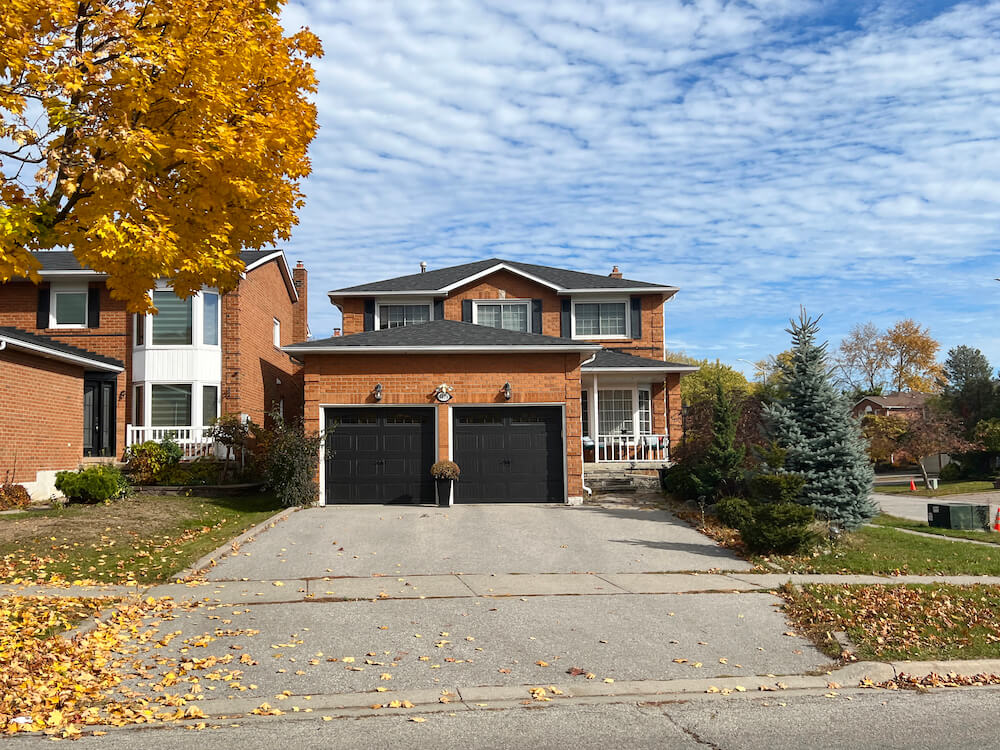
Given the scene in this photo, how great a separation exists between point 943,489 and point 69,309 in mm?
34868

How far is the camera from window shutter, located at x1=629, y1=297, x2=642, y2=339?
2878cm

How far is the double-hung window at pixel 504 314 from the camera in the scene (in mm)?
28719

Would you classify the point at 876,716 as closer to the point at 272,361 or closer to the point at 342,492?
the point at 342,492

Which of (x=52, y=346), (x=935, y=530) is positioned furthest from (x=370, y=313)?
(x=935, y=530)

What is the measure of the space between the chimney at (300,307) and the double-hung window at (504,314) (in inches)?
352

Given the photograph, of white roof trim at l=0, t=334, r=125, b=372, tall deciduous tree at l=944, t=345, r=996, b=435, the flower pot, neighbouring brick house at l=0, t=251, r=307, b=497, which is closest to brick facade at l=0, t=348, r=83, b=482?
neighbouring brick house at l=0, t=251, r=307, b=497

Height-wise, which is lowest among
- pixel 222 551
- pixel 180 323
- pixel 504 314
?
pixel 222 551

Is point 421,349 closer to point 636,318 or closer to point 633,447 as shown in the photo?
point 633,447

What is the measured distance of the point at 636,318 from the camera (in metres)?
28.8

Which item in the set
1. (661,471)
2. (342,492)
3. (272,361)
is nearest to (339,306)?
(272,361)

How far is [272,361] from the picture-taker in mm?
29641

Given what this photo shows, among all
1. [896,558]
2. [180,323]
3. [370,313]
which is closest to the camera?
[896,558]

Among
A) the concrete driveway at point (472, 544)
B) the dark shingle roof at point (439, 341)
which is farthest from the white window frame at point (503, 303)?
the concrete driveway at point (472, 544)

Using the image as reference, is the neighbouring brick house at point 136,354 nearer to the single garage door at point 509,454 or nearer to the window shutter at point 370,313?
the window shutter at point 370,313
